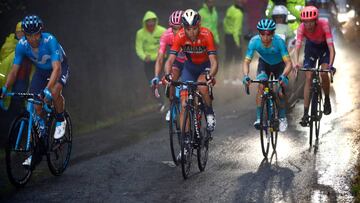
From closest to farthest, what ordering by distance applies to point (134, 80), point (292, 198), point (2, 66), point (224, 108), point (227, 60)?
point (292, 198)
point (2, 66)
point (224, 108)
point (134, 80)
point (227, 60)

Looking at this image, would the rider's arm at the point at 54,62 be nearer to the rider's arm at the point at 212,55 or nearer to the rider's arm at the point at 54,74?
the rider's arm at the point at 54,74

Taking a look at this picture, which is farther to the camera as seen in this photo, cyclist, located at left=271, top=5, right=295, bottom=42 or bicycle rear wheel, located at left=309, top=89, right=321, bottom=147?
cyclist, located at left=271, top=5, right=295, bottom=42

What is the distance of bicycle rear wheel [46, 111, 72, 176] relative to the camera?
9.49 meters

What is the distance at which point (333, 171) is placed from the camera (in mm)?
9453

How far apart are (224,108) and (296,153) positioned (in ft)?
16.1

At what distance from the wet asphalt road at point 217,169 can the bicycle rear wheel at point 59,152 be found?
0.40ft

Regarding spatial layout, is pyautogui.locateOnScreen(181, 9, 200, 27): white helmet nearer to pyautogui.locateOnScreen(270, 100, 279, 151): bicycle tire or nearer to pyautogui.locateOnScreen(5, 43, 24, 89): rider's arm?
pyautogui.locateOnScreen(270, 100, 279, 151): bicycle tire

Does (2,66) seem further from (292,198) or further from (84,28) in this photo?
(292,198)

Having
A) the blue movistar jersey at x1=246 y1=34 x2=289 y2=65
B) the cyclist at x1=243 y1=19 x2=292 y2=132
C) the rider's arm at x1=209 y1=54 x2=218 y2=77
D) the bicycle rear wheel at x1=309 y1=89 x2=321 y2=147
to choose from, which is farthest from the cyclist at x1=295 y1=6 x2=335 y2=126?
the rider's arm at x1=209 y1=54 x2=218 y2=77

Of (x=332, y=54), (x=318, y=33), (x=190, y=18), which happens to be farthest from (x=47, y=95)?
(x=318, y=33)

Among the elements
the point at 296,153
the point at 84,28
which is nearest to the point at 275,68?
the point at 296,153

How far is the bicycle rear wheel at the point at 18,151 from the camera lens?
28.2 feet

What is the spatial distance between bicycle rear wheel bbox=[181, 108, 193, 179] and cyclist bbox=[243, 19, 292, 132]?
135 cm

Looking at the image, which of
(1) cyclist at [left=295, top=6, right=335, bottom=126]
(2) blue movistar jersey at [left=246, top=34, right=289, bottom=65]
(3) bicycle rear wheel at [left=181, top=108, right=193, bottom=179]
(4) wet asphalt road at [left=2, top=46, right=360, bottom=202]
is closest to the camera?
(4) wet asphalt road at [left=2, top=46, right=360, bottom=202]
